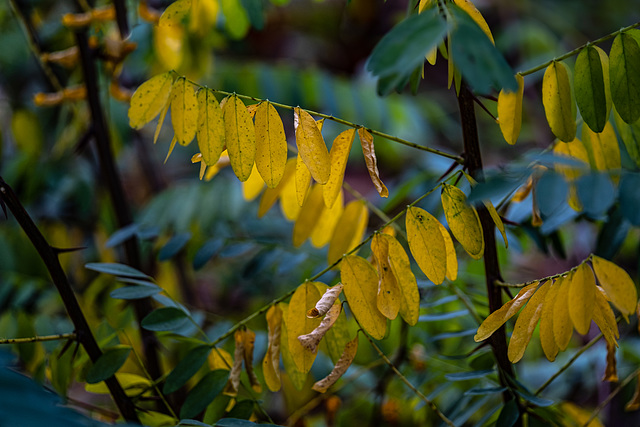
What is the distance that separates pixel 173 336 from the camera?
51cm

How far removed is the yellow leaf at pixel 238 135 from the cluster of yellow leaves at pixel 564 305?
8.6 inches

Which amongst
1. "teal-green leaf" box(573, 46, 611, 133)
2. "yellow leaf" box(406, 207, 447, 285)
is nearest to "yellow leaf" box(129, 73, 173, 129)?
"yellow leaf" box(406, 207, 447, 285)

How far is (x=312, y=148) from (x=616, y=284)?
0.25 meters

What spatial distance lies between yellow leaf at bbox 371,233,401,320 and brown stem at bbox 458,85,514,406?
9 cm

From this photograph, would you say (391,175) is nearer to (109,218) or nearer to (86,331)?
(109,218)

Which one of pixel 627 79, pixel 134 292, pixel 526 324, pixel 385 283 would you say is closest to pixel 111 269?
pixel 134 292

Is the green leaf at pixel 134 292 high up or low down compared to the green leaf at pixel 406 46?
down

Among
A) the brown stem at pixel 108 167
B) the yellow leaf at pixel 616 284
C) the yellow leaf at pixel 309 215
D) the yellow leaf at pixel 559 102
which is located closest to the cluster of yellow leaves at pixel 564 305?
the yellow leaf at pixel 616 284

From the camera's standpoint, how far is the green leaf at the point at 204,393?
45cm

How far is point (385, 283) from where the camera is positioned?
1.29ft

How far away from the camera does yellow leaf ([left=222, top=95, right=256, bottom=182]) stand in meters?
0.40

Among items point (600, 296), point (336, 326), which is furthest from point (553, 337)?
point (336, 326)

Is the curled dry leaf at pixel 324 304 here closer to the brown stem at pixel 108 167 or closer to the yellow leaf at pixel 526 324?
the yellow leaf at pixel 526 324

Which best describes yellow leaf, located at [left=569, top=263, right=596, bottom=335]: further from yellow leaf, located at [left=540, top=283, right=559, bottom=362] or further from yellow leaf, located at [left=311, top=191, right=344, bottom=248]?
yellow leaf, located at [left=311, top=191, right=344, bottom=248]
